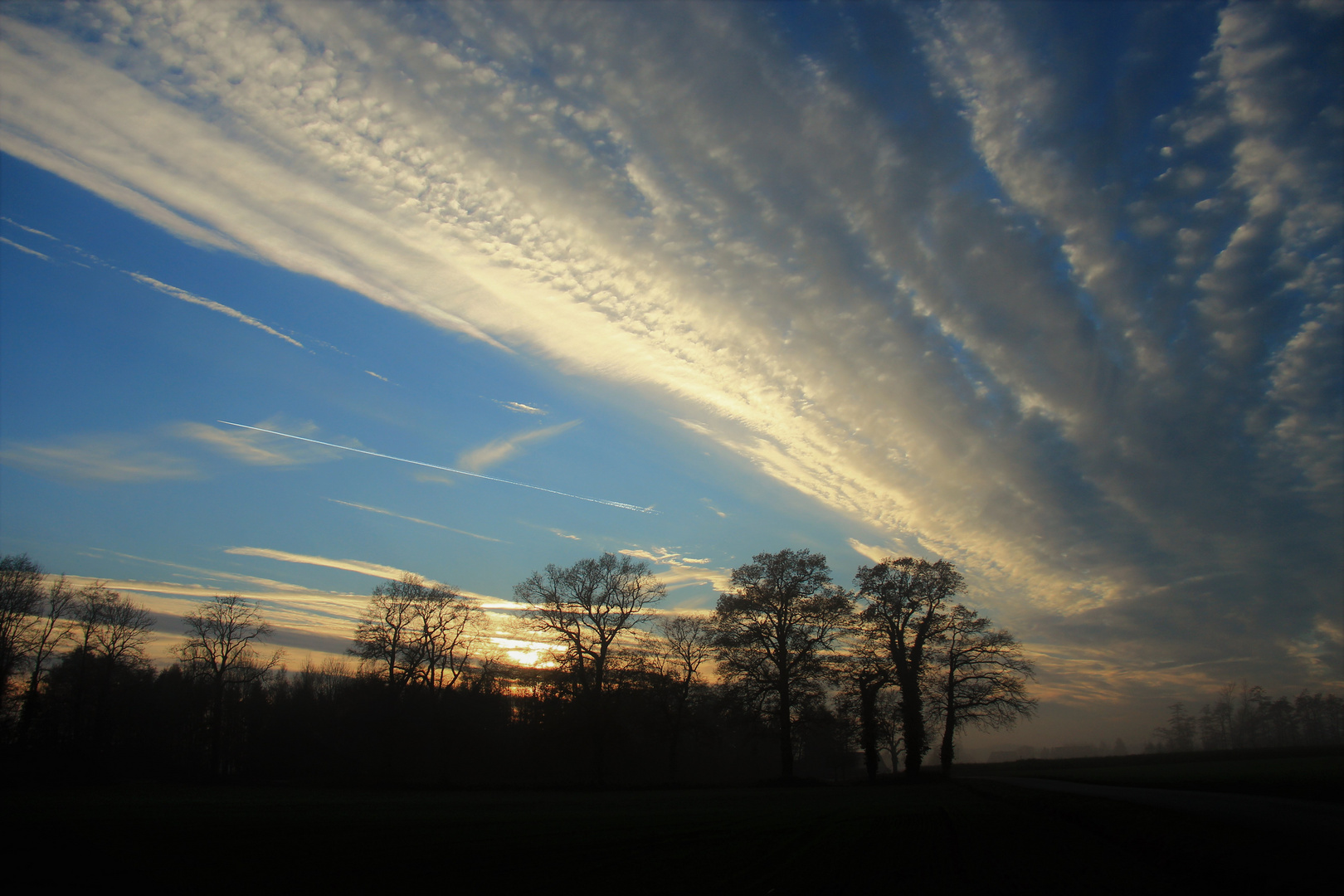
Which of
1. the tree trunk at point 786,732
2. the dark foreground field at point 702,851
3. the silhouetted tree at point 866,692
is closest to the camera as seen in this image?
the dark foreground field at point 702,851

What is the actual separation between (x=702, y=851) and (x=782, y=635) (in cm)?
2634

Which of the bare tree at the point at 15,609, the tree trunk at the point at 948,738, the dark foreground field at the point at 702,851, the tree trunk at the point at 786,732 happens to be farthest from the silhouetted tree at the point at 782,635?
the bare tree at the point at 15,609

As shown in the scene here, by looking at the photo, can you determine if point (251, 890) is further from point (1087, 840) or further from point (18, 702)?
point (18, 702)

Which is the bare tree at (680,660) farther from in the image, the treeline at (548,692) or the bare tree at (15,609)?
the bare tree at (15,609)

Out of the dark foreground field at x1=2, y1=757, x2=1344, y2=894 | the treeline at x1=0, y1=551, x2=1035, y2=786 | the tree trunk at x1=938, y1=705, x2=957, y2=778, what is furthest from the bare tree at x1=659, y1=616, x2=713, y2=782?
the dark foreground field at x1=2, y1=757, x2=1344, y2=894

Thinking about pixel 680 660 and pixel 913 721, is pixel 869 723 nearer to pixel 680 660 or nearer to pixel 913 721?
pixel 913 721

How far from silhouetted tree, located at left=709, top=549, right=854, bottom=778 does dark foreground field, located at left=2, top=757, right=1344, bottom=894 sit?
21087 millimetres

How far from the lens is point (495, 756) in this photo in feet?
143

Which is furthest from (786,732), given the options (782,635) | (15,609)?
(15,609)

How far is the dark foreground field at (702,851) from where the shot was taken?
5.52m

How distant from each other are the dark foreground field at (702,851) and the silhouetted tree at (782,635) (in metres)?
21.1

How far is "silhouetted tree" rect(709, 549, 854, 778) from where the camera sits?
104 ft

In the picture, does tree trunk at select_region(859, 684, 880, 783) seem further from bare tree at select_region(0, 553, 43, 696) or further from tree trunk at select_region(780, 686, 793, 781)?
bare tree at select_region(0, 553, 43, 696)

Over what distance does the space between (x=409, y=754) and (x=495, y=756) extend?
21.3ft
